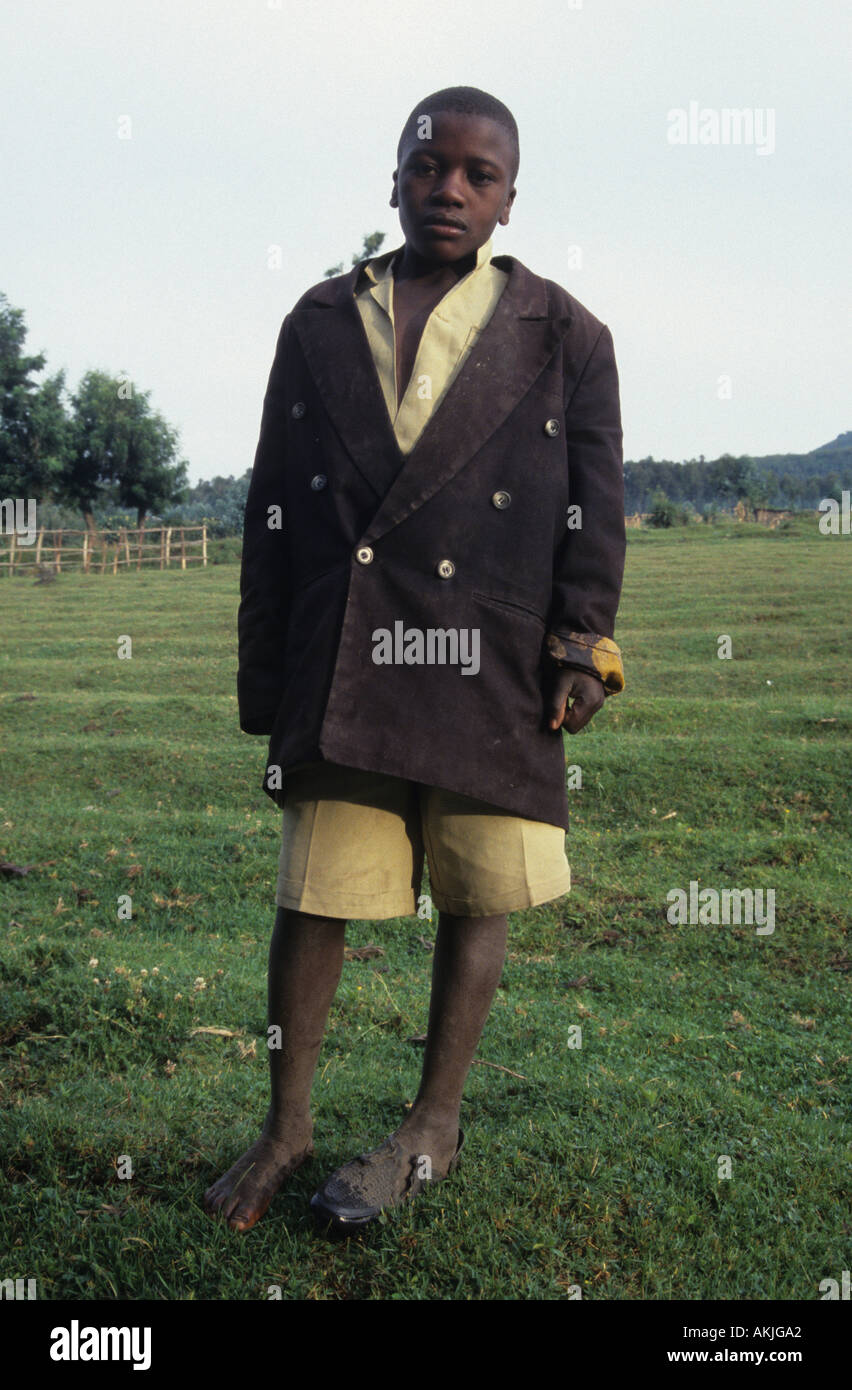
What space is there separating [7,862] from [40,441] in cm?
3714

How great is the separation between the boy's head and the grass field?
7.05ft

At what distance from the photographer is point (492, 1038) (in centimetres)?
436

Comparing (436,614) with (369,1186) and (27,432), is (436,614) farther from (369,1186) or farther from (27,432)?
(27,432)

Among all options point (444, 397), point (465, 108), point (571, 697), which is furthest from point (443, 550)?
point (465, 108)

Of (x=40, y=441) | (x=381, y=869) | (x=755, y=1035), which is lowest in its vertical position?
(x=755, y=1035)

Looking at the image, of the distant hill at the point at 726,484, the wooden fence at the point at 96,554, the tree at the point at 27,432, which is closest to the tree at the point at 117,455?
the tree at the point at 27,432

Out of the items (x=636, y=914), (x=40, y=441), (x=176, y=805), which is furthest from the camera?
(x=40, y=441)

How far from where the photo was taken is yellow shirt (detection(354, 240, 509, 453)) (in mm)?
2664

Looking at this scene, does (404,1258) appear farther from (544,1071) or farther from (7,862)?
(7,862)

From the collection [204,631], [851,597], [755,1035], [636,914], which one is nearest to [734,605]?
[851,597]

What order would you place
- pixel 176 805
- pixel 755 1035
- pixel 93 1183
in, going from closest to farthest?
pixel 93 1183
pixel 755 1035
pixel 176 805

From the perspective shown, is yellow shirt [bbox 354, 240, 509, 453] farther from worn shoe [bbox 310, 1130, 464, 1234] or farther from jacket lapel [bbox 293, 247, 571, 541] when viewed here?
worn shoe [bbox 310, 1130, 464, 1234]

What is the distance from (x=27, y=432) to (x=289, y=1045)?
138ft

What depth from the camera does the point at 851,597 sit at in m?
17.3
